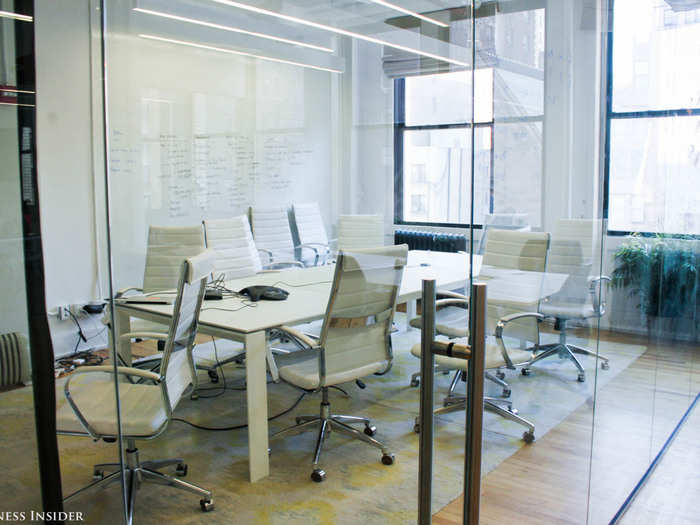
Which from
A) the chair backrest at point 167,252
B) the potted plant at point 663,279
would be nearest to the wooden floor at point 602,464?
the potted plant at point 663,279

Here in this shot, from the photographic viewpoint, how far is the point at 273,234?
1978 mm

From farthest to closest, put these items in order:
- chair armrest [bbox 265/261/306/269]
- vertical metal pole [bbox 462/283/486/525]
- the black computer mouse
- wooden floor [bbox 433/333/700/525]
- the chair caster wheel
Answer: the chair caster wheel → the black computer mouse → chair armrest [bbox 265/261/306/269] → wooden floor [bbox 433/333/700/525] → vertical metal pole [bbox 462/283/486/525]

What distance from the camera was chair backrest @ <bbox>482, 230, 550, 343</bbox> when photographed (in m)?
1.34

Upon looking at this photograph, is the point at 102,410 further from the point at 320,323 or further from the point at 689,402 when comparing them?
the point at 689,402

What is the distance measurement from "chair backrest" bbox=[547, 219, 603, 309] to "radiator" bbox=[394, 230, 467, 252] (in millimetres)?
231

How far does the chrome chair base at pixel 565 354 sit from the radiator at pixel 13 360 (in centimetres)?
116

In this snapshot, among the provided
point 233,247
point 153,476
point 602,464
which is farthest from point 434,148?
point 153,476

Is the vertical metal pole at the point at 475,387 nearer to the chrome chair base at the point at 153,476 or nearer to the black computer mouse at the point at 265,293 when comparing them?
the black computer mouse at the point at 265,293

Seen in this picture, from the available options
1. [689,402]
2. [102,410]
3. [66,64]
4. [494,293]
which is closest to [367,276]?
[494,293]

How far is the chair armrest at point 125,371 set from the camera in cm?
162

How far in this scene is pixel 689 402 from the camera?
10.1 feet

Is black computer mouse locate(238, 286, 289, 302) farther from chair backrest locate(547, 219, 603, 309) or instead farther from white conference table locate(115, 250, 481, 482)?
chair backrest locate(547, 219, 603, 309)

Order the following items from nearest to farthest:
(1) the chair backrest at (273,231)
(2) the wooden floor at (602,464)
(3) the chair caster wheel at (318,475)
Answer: (2) the wooden floor at (602,464)
(1) the chair backrest at (273,231)
(3) the chair caster wheel at (318,475)

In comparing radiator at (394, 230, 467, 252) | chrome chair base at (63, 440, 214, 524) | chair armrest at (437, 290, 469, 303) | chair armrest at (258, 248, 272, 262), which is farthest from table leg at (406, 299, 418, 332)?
chrome chair base at (63, 440, 214, 524)
